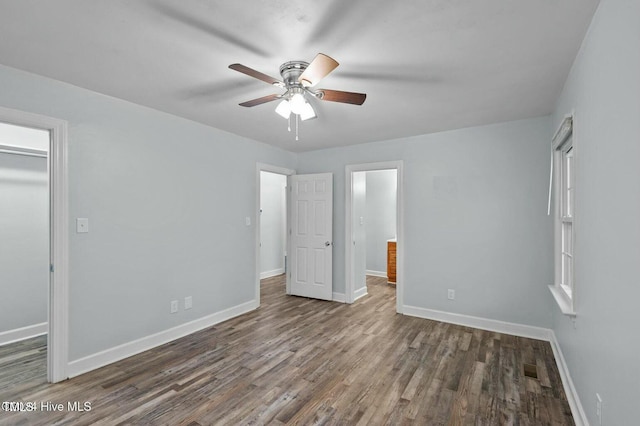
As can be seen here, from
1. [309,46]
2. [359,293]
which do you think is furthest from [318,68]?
[359,293]

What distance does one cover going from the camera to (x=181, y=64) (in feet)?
7.45

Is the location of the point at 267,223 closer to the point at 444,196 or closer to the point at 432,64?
the point at 444,196

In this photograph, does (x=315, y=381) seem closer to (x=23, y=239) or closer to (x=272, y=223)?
(x=23, y=239)

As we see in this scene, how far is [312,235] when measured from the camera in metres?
5.13

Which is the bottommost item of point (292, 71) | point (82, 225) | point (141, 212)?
point (82, 225)

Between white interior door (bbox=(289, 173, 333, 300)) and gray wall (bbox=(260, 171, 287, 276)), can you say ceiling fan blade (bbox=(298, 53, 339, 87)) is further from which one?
gray wall (bbox=(260, 171, 287, 276))

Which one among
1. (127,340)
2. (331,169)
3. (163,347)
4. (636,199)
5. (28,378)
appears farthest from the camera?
(331,169)

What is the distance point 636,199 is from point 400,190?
3235 mm

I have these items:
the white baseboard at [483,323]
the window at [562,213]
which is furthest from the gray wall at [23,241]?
the window at [562,213]

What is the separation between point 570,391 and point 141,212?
4067 millimetres

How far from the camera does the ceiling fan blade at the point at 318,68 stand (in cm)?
172

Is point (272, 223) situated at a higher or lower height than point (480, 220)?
lower

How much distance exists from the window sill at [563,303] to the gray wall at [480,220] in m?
0.58

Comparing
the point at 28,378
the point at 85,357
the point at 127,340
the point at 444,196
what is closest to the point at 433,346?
the point at 444,196
